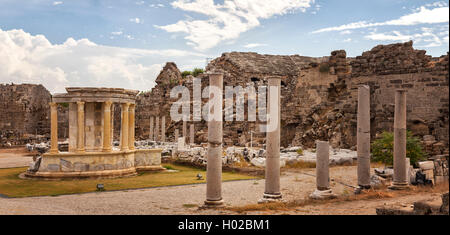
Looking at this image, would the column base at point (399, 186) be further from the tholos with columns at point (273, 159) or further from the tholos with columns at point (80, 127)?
the tholos with columns at point (80, 127)

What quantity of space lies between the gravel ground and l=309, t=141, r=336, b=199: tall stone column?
1.98ft

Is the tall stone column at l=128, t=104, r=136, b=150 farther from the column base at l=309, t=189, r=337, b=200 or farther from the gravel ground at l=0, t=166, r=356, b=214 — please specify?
the column base at l=309, t=189, r=337, b=200

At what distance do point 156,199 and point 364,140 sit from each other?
6632 millimetres

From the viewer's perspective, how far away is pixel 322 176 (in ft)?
39.1

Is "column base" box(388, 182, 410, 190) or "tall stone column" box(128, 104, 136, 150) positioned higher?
"tall stone column" box(128, 104, 136, 150)

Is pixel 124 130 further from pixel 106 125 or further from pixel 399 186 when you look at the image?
pixel 399 186

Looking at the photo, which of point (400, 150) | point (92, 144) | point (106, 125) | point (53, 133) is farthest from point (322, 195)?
point (53, 133)

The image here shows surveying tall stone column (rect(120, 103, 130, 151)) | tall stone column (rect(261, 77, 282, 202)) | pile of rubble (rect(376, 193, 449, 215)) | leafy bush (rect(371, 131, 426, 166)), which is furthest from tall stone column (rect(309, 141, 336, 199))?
tall stone column (rect(120, 103, 130, 151))

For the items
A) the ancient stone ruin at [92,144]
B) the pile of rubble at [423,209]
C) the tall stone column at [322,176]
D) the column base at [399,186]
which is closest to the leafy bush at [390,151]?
the column base at [399,186]

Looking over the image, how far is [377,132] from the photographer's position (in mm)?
21734

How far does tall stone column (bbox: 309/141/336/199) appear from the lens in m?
11.7

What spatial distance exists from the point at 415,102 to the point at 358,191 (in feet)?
33.2
